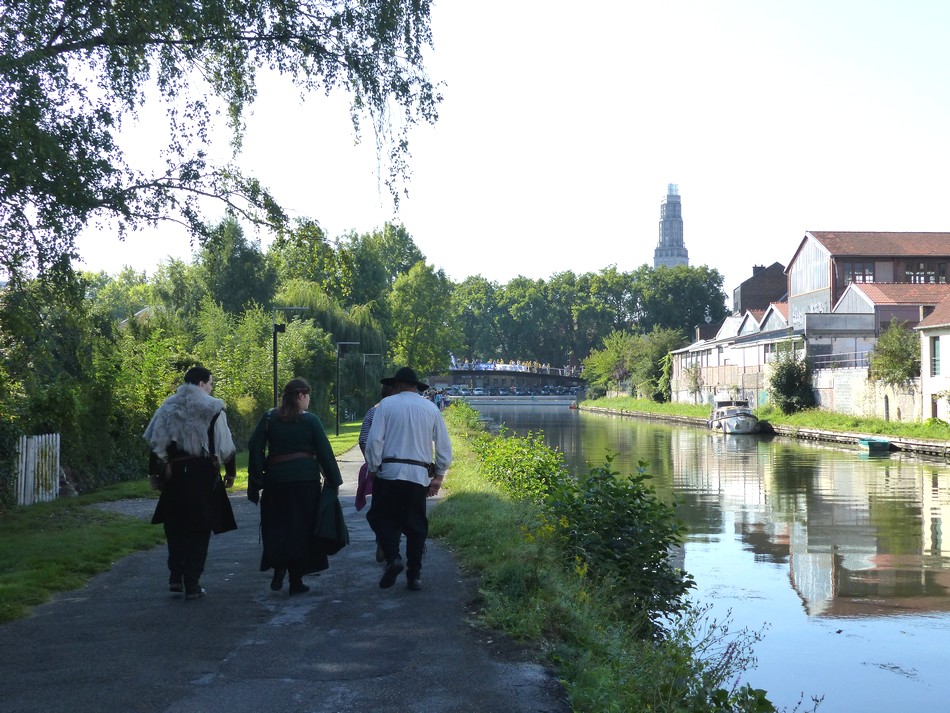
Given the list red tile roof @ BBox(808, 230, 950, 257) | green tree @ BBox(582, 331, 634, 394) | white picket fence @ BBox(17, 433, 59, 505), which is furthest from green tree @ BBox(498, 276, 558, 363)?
white picket fence @ BBox(17, 433, 59, 505)

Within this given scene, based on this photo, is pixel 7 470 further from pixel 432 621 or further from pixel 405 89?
pixel 432 621

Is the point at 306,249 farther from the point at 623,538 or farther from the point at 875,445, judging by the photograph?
the point at 875,445

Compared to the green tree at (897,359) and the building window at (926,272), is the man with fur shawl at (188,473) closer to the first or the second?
the green tree at (897,359)

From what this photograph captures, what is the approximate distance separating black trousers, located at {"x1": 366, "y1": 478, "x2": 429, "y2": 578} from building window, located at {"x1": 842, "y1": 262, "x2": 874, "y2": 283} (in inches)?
2650

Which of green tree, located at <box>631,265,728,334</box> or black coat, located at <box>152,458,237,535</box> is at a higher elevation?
green tree, located at <box>631,265,728,334</box>

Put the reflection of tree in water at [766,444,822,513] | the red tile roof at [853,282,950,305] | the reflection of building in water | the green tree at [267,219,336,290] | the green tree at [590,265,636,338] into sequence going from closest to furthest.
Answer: the green tree at [267,219,336,290], the reflection of building in water, the reflection of tree in water at [766,444,822,513], the red tile roof at [853,282,950,305], the green tree at [590,265,636,338]

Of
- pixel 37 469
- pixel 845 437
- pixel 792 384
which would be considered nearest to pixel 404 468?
pixel 37 469

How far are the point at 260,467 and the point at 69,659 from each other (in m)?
2.45

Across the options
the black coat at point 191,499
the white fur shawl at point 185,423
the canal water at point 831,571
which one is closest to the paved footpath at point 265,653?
the black coat at point 191,499

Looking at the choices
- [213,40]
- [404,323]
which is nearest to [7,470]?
[213,40]

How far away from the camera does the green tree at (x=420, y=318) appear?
8506 cm

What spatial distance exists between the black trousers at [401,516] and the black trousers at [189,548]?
4.64 ft

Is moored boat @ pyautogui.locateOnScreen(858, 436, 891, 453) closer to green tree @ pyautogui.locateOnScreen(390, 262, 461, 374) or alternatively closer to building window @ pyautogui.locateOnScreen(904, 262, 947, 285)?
building window @ pyautogui.locateOnScreen(904, 262, 947, 285)

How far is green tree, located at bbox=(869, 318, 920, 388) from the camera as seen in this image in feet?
153
